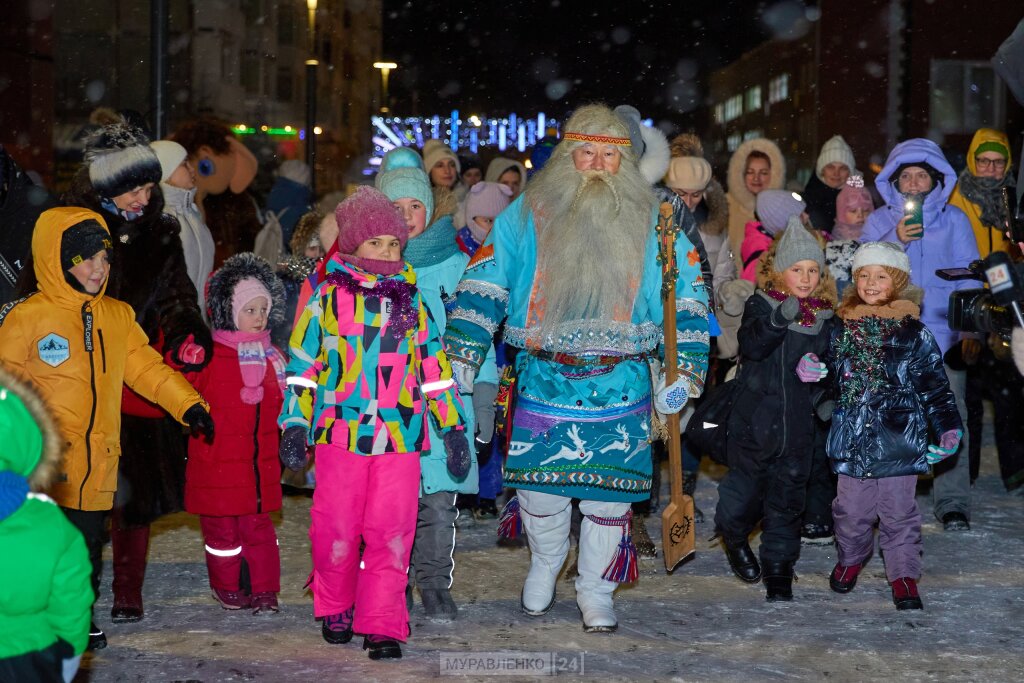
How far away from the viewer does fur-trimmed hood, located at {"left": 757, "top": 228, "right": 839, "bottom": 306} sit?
666 centimetres

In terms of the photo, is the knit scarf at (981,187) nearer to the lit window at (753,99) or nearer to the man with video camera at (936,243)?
the man with video camera at (936,243)

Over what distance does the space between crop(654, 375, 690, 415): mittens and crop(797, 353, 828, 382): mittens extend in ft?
2.64

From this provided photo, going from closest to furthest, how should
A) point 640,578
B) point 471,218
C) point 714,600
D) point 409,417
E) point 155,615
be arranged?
point 409,417
point 155,615
point 714,600
point 640,578
point 471,218

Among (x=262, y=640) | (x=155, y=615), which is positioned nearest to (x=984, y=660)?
(x=262, y=640)

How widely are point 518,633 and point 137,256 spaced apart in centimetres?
241

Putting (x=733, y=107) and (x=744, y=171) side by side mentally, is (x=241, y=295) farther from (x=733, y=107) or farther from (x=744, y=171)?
(x=733, y=107)

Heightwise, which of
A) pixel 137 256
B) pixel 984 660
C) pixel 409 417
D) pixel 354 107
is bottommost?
pixel 984 660

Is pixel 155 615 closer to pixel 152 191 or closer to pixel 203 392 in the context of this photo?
pixel 203 392

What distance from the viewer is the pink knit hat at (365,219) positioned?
5602 millimetres

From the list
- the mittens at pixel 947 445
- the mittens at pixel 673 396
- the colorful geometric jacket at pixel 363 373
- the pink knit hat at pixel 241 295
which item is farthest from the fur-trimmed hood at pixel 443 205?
the mittens at pixel 947 445

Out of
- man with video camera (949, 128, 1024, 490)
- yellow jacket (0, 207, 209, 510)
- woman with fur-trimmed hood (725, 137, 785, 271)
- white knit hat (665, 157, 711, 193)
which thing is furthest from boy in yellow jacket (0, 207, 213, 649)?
woman with fur-trimmed hood (725, 137, 785, 271)

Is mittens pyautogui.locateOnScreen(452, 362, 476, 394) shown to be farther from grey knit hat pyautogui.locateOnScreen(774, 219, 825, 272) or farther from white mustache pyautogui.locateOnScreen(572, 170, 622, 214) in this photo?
grey knit hat pyautogui.locateOnScreen(774, 219, 825, 272)

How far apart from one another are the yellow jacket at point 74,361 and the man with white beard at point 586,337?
145 centimetres

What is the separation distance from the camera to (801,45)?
180 feet
